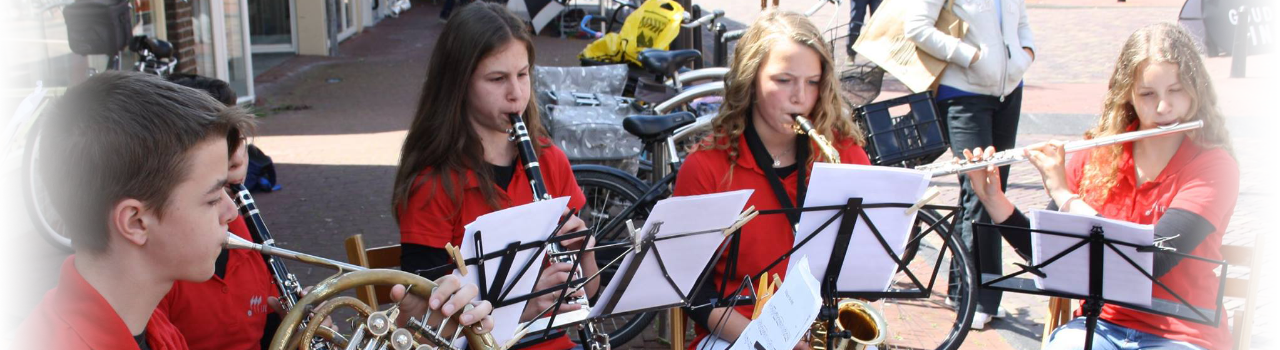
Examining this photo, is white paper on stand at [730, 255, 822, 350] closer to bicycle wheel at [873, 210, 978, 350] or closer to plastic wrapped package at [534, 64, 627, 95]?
bicycle wheel at [873, 210, 978, 350]

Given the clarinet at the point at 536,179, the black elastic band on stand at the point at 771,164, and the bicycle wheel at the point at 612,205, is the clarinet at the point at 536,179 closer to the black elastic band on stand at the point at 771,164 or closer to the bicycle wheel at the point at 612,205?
the black elastic band on stand at the point at 771,164

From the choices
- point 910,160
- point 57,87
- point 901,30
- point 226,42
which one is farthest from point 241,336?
point 226,42

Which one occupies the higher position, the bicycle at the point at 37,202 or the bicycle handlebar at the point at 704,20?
the bicycle handlebar at the point at 704,20

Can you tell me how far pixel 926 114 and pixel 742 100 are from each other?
65.6 inches

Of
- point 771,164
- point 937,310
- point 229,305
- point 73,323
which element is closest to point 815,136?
point 771,164

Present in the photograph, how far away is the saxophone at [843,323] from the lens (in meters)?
2.46

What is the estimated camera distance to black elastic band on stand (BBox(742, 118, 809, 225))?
2.69 metres

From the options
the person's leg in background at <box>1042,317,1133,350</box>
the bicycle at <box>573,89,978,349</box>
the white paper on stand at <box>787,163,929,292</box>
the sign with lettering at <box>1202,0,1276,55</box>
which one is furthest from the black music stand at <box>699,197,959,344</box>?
the sign with lettering at <box>1202,0,1276,55</box>

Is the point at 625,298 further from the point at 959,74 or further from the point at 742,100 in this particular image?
the point at 959,74

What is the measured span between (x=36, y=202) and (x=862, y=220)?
168 inches

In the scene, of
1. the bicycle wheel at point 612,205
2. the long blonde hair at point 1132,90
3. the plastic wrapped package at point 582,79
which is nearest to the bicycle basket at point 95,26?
the plastic wrapped package at point 582,79

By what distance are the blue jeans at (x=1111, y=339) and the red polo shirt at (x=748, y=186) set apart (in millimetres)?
722

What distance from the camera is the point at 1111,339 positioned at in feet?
9.01

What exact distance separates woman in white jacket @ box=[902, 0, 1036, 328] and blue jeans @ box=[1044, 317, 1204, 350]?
1475 mm
